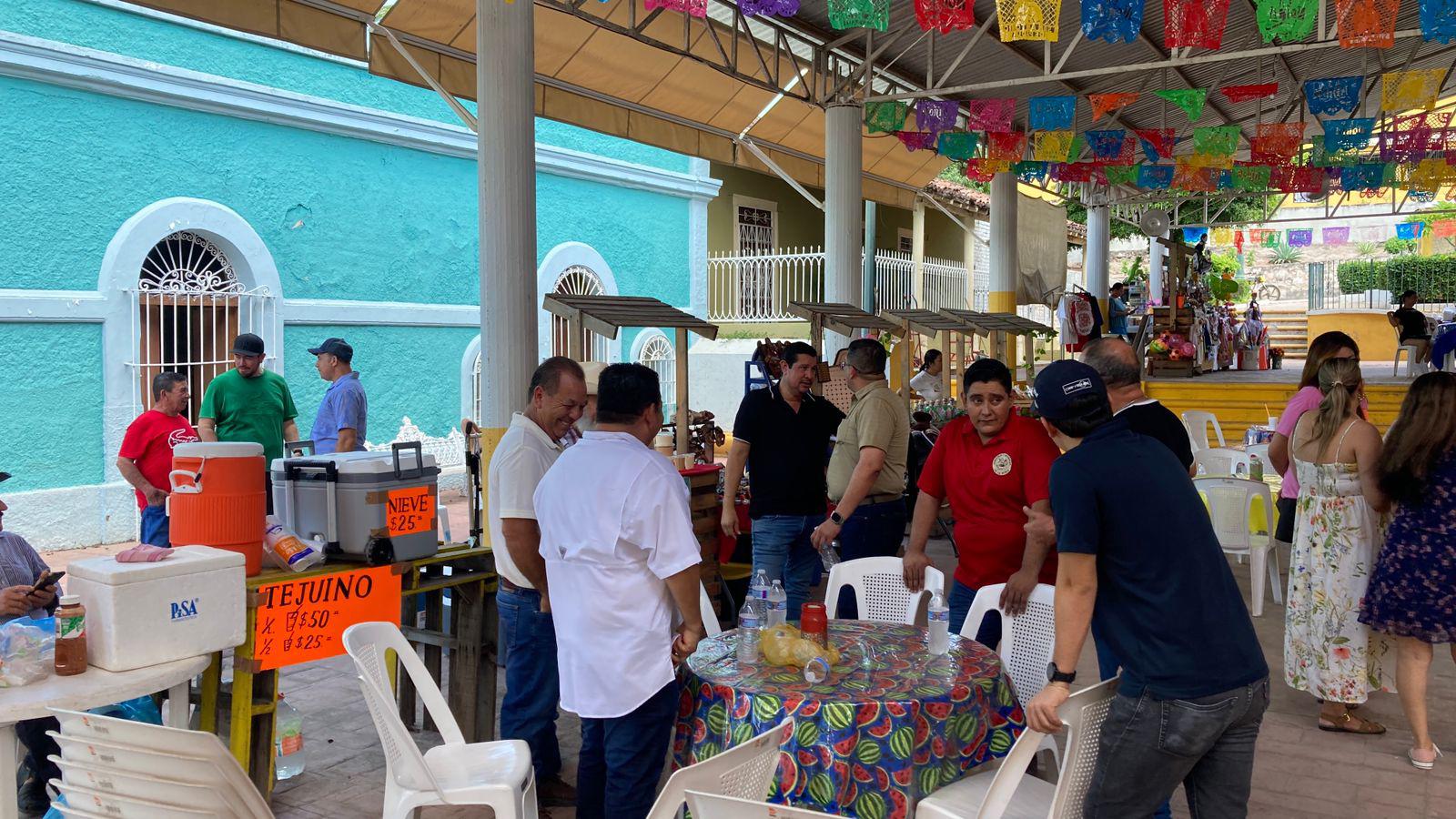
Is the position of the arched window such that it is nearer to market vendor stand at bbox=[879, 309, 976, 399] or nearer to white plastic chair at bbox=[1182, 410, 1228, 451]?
market vendor stand at bbox=[879, 309, 976, 399]

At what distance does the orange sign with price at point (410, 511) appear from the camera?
4367mm

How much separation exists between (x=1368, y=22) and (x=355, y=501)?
7926 millimetres

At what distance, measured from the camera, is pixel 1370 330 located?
2994 centimetres

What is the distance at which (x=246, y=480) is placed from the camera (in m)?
3.97

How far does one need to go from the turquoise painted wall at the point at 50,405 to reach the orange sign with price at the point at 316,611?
20.5 feet

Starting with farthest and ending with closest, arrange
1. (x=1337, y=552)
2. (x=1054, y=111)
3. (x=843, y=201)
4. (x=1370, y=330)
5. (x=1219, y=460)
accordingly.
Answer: (x=1370, y=330), (x=1054, y=111), (x=843, y=201), (x=1219, y=460), (x=1337, y=552)

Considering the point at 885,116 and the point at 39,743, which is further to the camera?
the point at 885,116

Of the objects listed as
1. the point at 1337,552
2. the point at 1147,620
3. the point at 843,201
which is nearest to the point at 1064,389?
the point at 1147,620

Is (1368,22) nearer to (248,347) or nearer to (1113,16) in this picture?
(1113,16)

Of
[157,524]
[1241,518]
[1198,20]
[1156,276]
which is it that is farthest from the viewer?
[1156,276]

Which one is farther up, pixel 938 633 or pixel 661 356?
pixel 661 356

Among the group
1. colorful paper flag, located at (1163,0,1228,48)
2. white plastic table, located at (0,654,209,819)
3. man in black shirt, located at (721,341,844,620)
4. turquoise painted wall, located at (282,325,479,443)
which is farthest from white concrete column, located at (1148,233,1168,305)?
white plastic table, located at (0,654,209,819)

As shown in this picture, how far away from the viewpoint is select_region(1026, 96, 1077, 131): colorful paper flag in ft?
37.8

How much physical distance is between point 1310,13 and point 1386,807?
623cm
